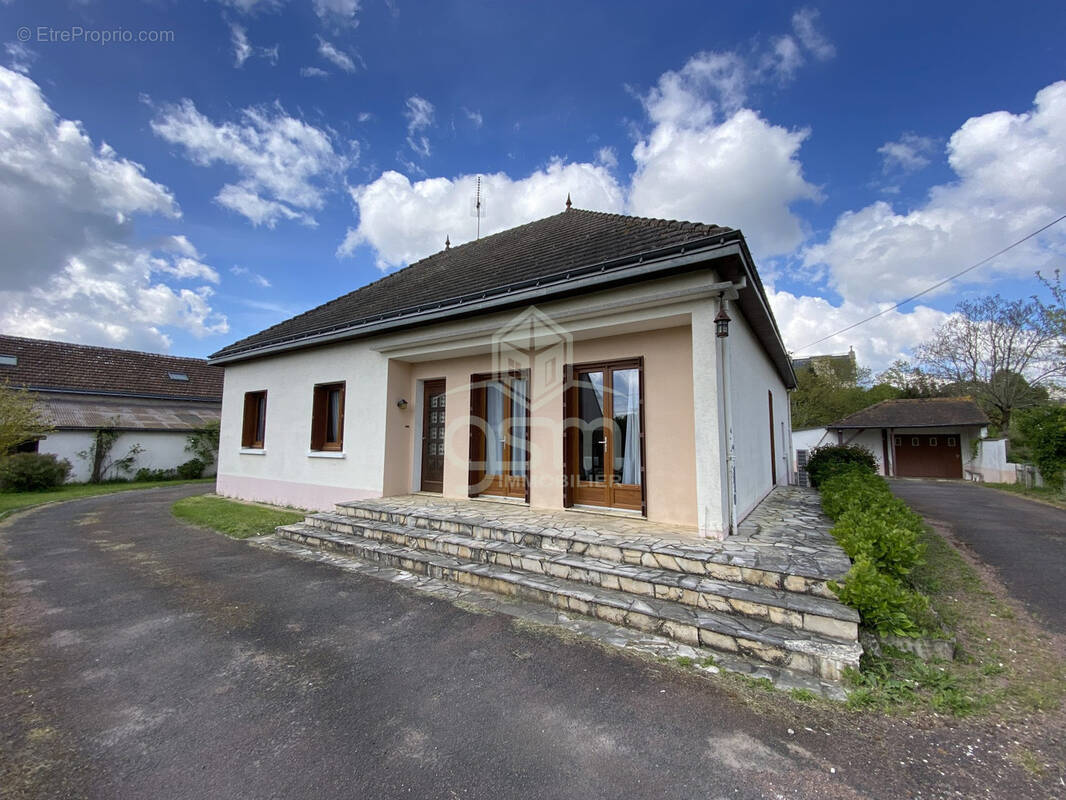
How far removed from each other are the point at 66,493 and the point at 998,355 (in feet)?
145

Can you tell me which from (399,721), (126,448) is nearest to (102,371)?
(126,448)

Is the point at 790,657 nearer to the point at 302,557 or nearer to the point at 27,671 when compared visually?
the point at 27,671

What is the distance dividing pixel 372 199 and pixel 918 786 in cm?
1337

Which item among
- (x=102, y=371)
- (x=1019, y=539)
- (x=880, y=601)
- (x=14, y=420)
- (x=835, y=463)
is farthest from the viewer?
(x=102, y=371)

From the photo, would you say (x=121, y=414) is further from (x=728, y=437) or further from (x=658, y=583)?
(x=728, y=437)

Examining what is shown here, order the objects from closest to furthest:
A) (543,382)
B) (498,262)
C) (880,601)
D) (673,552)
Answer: (880,601) → (673,552) → (543,382) → (498,262)

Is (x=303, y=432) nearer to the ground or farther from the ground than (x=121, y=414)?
nearer to the ground

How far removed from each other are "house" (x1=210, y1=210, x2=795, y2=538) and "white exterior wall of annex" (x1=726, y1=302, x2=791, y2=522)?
6 cm

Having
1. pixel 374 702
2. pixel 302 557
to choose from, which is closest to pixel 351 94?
pixel 302 557

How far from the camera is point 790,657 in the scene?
2.95m

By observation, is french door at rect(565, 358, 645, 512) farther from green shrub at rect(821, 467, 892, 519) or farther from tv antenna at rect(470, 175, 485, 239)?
tv antenna at rect(470, 175, 485, 239)

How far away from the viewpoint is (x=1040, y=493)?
45.3ft

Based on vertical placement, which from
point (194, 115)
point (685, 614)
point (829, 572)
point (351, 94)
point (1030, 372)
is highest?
point (351, 94)

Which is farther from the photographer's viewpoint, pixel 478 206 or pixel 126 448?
pixel 126 448
